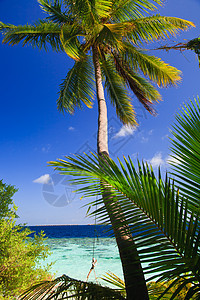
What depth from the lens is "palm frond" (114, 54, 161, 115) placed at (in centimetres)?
591

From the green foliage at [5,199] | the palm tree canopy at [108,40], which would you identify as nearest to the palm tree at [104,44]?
the palm tree canopy at [108,40]

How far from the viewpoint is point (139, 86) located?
21.9 ft

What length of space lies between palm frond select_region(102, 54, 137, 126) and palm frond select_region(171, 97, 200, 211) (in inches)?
196

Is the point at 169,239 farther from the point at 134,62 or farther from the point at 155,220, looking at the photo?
the point at 134,62

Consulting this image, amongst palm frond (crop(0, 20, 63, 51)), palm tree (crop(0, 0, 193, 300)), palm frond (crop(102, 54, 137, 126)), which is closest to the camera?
palm tree (crop(0, 0, 193, 300))

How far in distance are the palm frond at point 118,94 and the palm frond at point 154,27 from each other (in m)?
1.39

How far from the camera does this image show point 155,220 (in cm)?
120

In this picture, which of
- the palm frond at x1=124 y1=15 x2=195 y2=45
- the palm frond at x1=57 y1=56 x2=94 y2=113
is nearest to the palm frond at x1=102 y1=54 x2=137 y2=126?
the palm frond at x1=57 y1=56 x2=94 y2=113

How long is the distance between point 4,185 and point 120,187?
3323 mm

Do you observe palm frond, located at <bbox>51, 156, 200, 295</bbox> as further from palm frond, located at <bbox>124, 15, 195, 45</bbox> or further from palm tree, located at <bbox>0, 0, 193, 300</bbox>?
palm frond, located at <bbox>124, 15, 195, 45</bbox>

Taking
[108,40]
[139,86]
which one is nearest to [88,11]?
[108,40]

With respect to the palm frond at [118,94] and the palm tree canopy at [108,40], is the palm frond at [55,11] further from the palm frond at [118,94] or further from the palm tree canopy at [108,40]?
the palm frond at [118,94]

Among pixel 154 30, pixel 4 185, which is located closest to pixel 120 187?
pixel 4 185

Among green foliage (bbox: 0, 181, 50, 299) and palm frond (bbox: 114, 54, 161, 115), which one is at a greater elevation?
palm frond (bbox: 114, 54, 161, 115)
